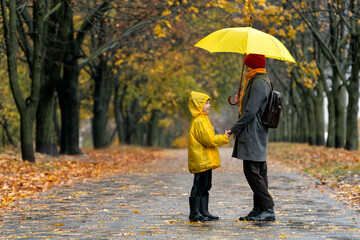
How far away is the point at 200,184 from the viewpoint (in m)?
8.01

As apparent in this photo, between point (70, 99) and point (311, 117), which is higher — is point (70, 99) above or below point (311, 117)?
above

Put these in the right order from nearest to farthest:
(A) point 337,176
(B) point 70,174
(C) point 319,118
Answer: (A) point 337,176 → (B) point 70,174 → (C) point 319,118

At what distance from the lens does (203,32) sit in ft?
105

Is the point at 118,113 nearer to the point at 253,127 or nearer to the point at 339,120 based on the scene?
the point at 339,120

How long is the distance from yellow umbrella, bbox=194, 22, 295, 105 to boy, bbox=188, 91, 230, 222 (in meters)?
0.72

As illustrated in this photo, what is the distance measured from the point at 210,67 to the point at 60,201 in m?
31.8

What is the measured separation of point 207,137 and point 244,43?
1.34 m

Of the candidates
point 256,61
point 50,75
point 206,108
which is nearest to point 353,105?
point 50,75

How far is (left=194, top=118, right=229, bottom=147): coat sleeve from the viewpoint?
784 centimetres

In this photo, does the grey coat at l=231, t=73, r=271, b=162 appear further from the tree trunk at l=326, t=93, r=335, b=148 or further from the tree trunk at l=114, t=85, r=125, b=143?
the tree trunk at l=114, t=85, r=125, b=143

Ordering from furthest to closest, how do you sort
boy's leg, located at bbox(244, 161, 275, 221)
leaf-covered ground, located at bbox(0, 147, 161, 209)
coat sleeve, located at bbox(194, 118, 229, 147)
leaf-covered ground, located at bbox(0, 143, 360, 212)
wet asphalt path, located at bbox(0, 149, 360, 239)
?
1. leaf-covered ground, located at bbox(0, 147, 161, 209)
2. leaf-covered ground, located at bbox(0, 143, 360, 212)
3. boy's leg, located at bbox(244, 161, 275, 221)
4. coat sleeve, located at bbox(194, 118, 229, 147)
5. wet asphalt path, located at bbox(0, 149, 360, 239)

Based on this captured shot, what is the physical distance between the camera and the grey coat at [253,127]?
7.91 m

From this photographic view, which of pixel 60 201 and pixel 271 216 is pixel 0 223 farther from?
pixel 271 216

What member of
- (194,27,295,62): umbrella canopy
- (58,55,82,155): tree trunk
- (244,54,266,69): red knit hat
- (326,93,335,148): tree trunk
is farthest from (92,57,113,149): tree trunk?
(244,54,266,69): red knit hat
